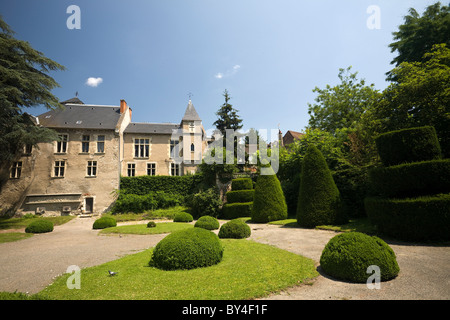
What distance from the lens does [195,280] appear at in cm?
452

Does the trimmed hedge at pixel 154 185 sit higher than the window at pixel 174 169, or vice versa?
the window at pixel 174 169

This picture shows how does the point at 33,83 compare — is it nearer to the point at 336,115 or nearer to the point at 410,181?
the point at 410,181

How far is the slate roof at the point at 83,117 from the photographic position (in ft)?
85.7

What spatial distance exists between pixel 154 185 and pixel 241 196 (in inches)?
476

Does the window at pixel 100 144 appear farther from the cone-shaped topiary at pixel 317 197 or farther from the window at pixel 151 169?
the cone-shaped topiary at pixel 317 197

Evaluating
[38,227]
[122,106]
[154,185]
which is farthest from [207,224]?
[122,106]

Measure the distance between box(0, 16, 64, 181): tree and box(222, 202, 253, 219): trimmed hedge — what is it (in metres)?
18.0

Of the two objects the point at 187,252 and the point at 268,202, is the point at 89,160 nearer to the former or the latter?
the point at 268,202

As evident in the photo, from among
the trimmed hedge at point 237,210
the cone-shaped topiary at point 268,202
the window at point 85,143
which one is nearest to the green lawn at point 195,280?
the cone-shaped topiary at point 268,202

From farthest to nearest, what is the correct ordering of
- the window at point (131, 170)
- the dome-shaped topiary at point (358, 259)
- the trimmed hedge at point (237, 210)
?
the window at point (131, 170) < the trimmed hedge at point (237, 210) < the dome-shaped topiary at point (358, 259)

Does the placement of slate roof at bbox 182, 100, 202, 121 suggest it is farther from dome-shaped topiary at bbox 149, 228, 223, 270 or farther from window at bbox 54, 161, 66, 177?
dome-shaped topiary at bbox 149, 228, 223, 270

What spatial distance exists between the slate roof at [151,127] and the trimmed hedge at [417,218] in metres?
26.9
